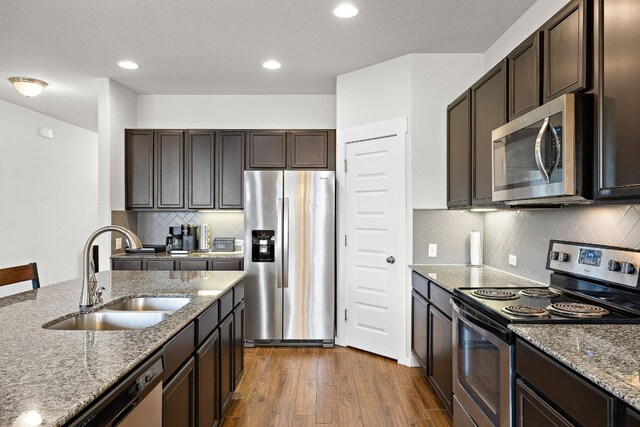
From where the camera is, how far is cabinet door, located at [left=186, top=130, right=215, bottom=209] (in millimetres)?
4621

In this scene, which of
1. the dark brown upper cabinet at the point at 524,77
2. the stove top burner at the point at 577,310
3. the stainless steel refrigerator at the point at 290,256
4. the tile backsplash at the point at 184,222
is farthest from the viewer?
the tile backsplash at the point at 184,222

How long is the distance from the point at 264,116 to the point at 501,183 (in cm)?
325

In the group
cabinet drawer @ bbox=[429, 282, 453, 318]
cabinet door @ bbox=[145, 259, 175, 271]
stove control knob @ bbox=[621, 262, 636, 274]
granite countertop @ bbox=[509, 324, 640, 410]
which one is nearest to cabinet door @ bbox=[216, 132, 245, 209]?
cabinet door @ bbox=[145, 259, 175, 271]

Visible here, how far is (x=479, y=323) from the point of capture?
6.48 ft

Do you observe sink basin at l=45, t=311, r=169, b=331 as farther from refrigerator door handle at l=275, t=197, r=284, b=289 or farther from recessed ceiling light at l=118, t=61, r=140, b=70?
recessed ceiling light at l=118, t=61, r=140, b=70

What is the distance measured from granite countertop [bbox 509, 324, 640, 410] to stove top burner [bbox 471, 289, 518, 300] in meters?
0.52

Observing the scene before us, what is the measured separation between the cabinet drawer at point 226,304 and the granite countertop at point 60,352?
12cm

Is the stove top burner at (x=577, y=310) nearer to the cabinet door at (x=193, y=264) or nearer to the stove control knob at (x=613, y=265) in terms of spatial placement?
the stove control knob at (x=613, y=265)

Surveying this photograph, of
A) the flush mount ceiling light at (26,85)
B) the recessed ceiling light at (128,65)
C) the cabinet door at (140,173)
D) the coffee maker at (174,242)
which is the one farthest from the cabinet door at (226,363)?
the flush mount ceiling light at (26,85)

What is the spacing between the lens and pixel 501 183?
2.34 meters

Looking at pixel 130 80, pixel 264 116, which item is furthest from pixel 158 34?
pixel 264 116

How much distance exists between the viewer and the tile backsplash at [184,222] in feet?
16.0

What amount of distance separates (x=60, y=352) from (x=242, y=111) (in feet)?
13.1

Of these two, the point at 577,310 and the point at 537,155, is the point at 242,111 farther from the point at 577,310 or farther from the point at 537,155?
the point at 577,310
